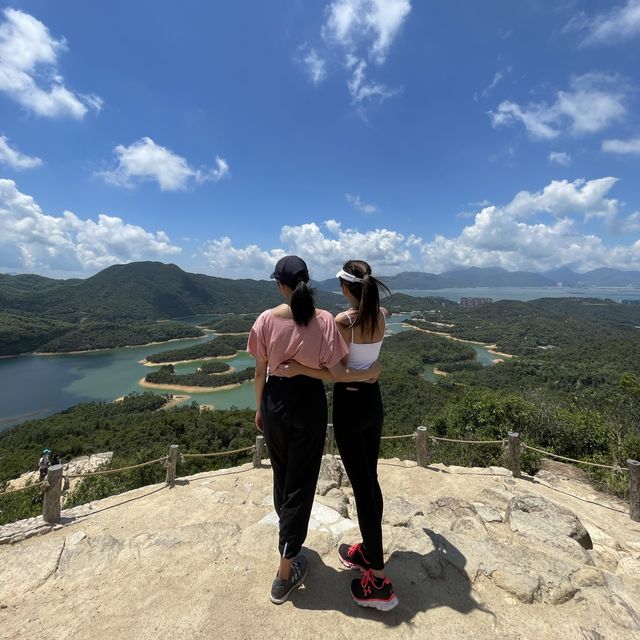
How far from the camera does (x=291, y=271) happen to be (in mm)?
1605

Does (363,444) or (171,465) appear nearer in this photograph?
(363,444)

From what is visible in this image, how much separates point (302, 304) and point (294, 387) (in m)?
0.40

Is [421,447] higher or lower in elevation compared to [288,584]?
lower

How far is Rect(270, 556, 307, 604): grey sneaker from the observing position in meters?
1.79

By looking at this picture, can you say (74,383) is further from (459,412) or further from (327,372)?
(327,372)

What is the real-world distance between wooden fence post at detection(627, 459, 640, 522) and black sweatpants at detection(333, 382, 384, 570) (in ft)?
10.9

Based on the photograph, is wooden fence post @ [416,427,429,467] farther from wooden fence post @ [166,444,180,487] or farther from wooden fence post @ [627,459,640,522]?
wooden fence post @ [166,444,180,487]

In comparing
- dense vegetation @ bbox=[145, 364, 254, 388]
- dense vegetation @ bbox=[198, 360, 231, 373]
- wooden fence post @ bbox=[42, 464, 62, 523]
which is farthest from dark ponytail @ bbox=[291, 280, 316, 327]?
dense vegetation @ bbox=[198, 360, 231, 373]

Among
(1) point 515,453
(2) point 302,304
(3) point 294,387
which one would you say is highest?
(2) point 302,304

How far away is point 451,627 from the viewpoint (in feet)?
5.58

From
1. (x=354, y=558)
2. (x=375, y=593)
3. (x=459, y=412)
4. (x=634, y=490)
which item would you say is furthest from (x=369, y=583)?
(x=459, y=412)

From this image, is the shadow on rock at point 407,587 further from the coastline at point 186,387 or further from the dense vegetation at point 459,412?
the coastline at point 186,387

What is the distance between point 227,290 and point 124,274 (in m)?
38.0

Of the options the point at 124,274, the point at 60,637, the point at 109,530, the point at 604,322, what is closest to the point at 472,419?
the point at 109,530
